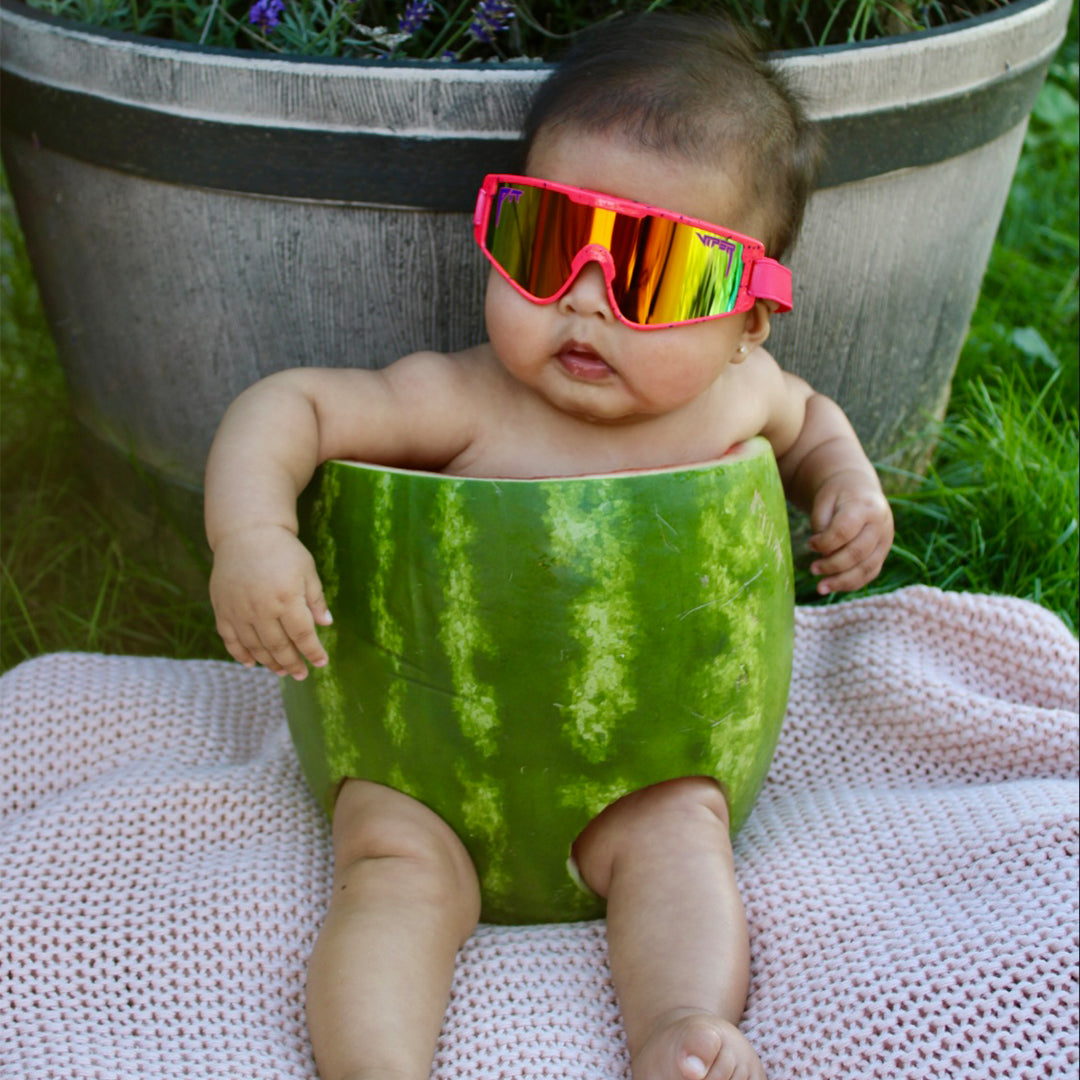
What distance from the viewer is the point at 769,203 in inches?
67.7

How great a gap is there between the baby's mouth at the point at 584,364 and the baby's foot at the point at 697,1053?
2.60 ft

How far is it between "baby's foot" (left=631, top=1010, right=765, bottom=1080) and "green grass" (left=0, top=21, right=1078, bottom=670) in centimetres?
120

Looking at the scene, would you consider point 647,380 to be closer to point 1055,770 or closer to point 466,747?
point 466,747

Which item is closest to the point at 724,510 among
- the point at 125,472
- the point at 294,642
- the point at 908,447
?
the point at 294,642

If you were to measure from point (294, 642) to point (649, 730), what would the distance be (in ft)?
1.51

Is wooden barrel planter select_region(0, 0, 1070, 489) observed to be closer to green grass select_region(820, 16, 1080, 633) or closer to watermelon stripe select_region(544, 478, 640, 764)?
green grass select_region(820, 16, 1080, 633)

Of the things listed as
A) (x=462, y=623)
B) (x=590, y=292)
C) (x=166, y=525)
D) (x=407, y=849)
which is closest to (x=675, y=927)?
(x=407, y=849)

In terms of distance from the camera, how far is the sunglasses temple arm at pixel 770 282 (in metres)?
1.70

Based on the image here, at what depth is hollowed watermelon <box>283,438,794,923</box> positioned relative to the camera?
155cm

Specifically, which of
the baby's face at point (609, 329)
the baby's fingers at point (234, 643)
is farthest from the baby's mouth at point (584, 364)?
the baby's fingers at point (234, 643)

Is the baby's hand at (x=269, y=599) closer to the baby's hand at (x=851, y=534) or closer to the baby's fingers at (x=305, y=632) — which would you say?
the baby's fingers at (x=305, y=632)

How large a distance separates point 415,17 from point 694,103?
0.56m

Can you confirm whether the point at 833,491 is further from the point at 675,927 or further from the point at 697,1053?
the point at 697,1053

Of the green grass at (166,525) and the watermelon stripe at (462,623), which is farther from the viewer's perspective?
the green grass at (166,525)
